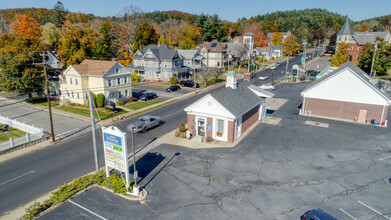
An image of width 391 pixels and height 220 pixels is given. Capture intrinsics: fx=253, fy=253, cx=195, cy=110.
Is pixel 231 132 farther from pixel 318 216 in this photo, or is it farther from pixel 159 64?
pixel 159 64

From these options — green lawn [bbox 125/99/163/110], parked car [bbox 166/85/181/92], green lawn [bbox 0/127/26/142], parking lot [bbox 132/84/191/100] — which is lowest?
green lawn [bbox 0/127/26/142]

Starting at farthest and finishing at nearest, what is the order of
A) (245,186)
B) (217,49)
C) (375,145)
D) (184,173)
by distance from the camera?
(217,49)
(375,145)
(184,173)
(245,186)

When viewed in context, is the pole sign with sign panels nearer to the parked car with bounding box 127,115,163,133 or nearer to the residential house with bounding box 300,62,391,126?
the parked car with bounding box 127,115,163,133

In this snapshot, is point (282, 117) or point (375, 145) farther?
point (282, 117)

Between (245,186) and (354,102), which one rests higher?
(354,102)

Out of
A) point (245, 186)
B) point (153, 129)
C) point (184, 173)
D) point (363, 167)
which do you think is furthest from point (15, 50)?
point (363, 167)

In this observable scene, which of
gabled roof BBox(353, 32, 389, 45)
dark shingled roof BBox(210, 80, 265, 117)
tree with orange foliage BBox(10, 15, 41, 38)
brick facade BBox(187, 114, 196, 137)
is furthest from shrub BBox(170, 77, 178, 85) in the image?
gabled roof BBox(353, 32, 389, 45)

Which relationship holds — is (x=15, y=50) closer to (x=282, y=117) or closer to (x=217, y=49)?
(x=282, y=117)
